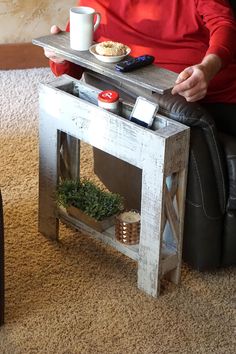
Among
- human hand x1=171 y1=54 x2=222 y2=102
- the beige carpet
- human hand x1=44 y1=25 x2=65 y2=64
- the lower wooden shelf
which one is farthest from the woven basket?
human hand x1=44 y1=25 x2=65 y2=64

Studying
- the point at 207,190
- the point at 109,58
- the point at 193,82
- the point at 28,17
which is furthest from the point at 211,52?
the point at 28,17

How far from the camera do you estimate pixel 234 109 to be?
226cm

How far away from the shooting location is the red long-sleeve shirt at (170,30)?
88.1 inches

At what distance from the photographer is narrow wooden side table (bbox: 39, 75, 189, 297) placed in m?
1.93

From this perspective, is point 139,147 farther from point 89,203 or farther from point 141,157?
point 89,203

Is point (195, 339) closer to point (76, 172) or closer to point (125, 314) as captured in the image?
point (125, 314)

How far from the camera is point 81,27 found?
2.09 m

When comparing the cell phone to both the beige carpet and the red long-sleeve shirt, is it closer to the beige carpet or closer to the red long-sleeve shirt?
the red long-sleeve shirt

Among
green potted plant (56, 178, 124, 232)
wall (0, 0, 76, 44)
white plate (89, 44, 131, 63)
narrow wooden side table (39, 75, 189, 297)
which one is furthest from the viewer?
wall (0, 0, 76, 44)

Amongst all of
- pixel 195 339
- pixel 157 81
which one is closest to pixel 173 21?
pixel 157 81

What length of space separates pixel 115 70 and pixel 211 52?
10.7 inches

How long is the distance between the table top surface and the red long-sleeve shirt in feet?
0.39

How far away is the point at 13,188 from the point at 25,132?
0.40 meters

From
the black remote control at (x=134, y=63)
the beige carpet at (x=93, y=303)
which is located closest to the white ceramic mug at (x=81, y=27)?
the black remote control at (x=134, y=63)
